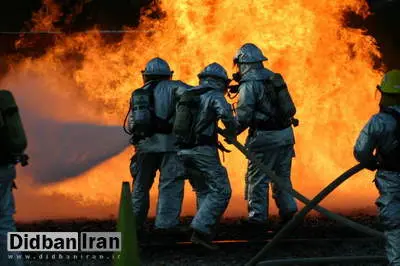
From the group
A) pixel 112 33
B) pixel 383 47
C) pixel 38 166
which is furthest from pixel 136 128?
pixel 383 47

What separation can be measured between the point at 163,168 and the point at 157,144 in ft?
0.89

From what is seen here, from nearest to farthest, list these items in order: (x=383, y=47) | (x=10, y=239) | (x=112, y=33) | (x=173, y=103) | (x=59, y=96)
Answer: (x=10, y=239), (x=173, y=103), (x=59, y=96), (x=112, y=33), (x=383, y=47)

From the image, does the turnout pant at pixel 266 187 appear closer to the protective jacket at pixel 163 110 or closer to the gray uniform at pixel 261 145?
the gray uniform at pixel 261 145

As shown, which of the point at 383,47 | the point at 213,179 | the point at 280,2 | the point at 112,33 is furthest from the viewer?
the point at 383,47

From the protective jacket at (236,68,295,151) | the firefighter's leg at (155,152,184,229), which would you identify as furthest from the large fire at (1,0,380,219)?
the firefighter's leg at (155,152,184,229)

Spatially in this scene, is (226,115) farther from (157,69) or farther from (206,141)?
(157,69)

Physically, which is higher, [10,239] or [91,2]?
[91,2]

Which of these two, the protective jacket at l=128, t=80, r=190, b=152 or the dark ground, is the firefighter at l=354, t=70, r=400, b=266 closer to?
the dark ground

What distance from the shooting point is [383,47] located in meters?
19.9

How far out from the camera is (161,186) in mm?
10289

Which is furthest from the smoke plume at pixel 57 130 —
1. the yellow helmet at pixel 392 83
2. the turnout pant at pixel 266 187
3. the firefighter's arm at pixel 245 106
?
the yellow helmet at pixel 392 83

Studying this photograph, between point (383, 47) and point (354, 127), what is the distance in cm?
653

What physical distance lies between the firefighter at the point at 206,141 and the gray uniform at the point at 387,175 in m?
2.56

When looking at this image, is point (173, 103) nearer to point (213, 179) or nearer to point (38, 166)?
point (213, 179)
